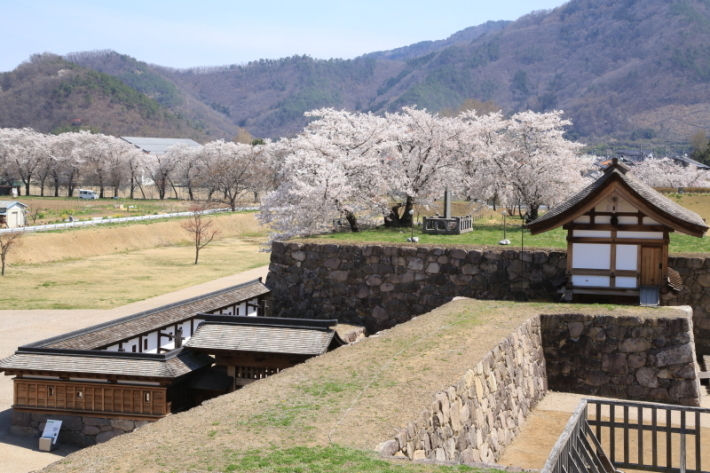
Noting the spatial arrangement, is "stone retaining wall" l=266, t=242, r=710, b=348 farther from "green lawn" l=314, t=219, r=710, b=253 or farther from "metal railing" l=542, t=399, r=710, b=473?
"metal railing" l=542, t=399, r=710, b=473

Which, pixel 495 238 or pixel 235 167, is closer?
pixel 495 238

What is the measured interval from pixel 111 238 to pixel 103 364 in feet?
125

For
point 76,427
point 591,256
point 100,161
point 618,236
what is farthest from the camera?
point 100,161

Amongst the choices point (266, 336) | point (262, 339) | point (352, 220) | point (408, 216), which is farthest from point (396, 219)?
point (262, 339)

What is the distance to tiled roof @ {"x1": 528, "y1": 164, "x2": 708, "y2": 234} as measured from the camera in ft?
50.1

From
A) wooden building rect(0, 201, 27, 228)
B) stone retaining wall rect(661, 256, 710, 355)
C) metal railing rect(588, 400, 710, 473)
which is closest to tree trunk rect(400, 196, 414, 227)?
stone retaining wall rect(661, 256, 710, 355)

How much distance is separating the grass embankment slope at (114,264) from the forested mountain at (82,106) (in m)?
102

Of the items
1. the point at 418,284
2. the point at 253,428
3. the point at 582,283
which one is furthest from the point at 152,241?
the point at 253,428

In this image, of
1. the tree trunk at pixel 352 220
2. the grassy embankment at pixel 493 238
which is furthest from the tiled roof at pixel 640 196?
the tree trunk at pixel 352 220

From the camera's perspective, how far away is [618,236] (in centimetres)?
1599

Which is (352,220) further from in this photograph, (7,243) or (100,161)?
(100,161)

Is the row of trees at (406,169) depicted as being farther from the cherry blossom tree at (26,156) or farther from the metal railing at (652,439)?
the cherry blossom tree at (26,156)

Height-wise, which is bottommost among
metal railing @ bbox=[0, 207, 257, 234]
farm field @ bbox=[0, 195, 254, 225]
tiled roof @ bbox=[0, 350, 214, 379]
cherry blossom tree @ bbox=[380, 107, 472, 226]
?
tiled roof @ bbox=[0, 350, 214, 379]

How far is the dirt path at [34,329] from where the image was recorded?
14359 millimetres
